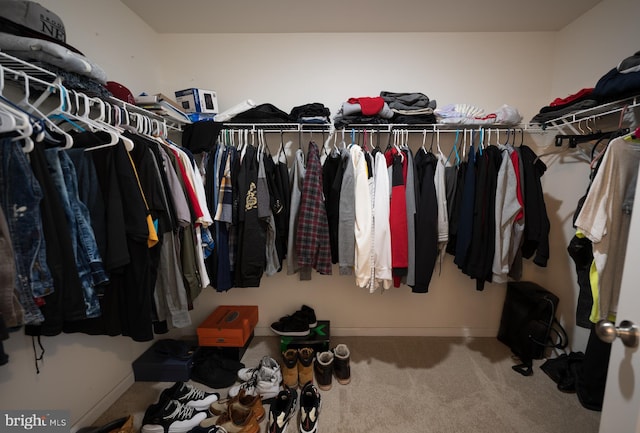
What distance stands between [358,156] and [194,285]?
1226mm

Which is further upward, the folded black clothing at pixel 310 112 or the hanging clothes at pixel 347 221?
the folded black clothing at pixel 310 112

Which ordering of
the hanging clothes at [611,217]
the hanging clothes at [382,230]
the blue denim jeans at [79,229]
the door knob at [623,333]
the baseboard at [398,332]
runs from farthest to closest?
the baseboard at [398,332] → the hanging clothes at [382,230] → the hanging clothes at [611,217] → the blue denim jeans at [79,229] → the door knob at [623,333]

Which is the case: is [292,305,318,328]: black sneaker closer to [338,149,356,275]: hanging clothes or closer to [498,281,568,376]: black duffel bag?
[338,149,356,275]: hanging clothes

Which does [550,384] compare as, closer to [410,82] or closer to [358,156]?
[358,156]

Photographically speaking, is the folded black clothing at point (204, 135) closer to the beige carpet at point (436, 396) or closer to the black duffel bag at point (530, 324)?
the beige carpet at point (436, 396)

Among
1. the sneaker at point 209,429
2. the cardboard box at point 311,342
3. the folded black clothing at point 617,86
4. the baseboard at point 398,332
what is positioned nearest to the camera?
the folded black clothing at point 617,86

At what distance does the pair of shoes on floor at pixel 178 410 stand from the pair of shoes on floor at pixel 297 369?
1.44 feet

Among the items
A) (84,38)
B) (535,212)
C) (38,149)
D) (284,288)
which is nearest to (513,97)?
(535,212)

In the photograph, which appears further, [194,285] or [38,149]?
[194,285]

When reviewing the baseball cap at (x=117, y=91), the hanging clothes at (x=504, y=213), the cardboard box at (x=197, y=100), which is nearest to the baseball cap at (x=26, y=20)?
the baseball cap at (x=117, y=91)

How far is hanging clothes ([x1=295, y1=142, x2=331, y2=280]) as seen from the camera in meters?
1.52

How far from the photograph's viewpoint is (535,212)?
1.52 meters

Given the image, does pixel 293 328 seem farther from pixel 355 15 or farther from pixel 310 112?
pixel 355 15

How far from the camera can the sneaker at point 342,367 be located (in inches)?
65.1
